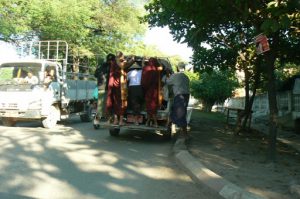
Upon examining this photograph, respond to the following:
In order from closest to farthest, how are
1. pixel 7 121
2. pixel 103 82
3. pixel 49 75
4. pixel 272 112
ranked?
pixel 272 112
pixel 103 82
pixel 49 75
pixel 7 121

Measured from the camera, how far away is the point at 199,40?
13.0m

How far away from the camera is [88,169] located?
26.8 feet

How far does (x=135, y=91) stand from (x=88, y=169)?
4.81m

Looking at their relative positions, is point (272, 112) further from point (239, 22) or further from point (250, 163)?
point (239, 22)

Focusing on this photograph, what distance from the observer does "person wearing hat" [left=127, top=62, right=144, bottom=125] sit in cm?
1266

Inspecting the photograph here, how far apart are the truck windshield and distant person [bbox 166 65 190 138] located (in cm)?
514

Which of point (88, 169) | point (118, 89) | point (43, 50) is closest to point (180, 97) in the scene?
point (118, 89)

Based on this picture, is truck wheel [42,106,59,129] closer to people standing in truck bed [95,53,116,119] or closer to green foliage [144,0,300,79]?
people standing in truck bed [95,53,116,119]

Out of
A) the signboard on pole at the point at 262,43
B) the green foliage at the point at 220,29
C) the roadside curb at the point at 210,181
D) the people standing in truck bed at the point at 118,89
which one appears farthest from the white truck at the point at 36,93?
the signboard on pole at the point at 262,43

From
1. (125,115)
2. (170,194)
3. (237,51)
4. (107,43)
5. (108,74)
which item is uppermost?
(107,43)

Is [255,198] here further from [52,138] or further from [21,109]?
[21,109]

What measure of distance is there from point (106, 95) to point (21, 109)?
3.37m

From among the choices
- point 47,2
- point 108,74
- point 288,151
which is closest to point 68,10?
point 47,2

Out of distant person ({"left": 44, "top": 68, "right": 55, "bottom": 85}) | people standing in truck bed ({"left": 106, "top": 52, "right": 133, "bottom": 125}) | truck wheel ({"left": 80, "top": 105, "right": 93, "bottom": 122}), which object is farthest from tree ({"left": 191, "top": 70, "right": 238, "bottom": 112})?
people standing in truck bed ({"left": 106, "top": 52, "right": 133, "bottom": 125})
